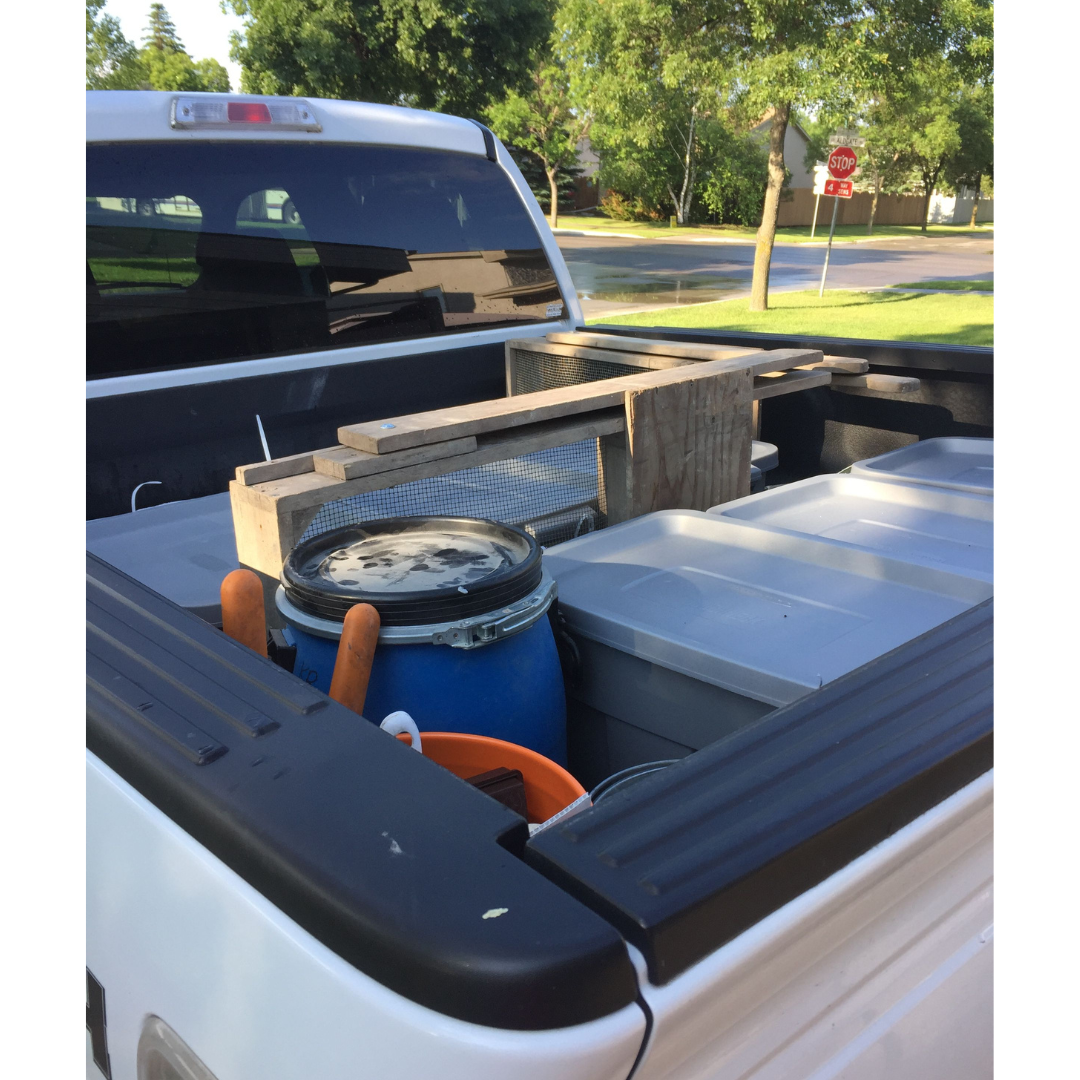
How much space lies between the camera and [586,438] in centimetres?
241

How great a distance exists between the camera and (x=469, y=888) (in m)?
0.86

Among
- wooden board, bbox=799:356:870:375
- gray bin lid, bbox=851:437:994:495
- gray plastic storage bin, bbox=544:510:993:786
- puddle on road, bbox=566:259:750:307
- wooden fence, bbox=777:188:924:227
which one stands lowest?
gray plastic storage bin, bbox=544:510:993:786

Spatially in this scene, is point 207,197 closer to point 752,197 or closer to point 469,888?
point 469,888

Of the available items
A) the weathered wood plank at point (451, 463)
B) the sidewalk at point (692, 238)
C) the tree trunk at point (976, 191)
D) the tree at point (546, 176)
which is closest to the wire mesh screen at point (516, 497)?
the weathered wood plank at point (451, 463)

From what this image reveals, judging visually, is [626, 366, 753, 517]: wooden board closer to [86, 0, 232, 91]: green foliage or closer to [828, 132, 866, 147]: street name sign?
[86, 0, 232, 91]: green foliage

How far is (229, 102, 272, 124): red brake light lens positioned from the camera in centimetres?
277

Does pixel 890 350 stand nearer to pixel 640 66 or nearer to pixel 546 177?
pixel 640 66

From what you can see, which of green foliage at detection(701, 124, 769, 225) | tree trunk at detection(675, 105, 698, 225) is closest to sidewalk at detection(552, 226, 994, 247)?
tree trunk at detection(675, 105, 698, 225)

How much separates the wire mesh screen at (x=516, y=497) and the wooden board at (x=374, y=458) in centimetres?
13

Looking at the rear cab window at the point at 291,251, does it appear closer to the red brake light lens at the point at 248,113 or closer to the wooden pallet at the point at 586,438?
the red brake light lens at the point at 248,113

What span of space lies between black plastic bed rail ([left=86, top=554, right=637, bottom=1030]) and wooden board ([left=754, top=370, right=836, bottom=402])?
1.90 meters

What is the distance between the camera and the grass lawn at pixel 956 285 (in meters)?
20.6

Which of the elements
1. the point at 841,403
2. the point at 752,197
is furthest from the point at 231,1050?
the point at 752,197
